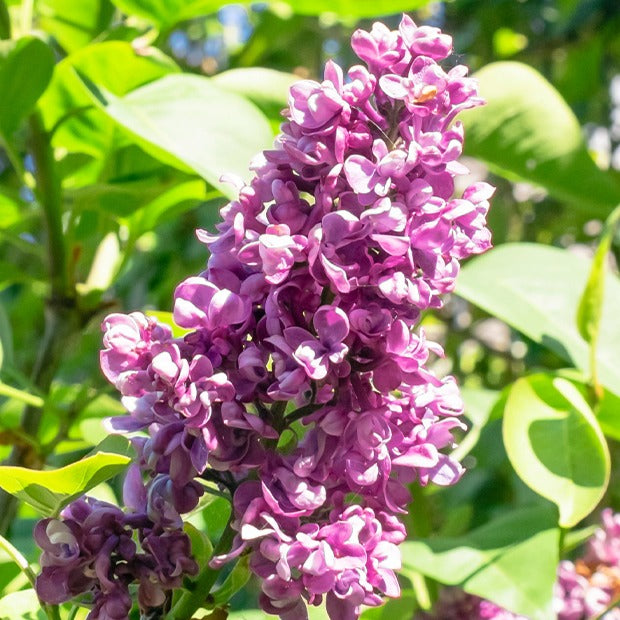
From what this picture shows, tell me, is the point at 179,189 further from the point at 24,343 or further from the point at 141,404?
the point at 24,343

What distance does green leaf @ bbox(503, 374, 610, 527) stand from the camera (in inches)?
24.2

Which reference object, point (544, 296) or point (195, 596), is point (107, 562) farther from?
point (544, 296)

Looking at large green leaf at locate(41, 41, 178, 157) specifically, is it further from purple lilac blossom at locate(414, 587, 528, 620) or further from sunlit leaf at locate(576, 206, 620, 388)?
purple lilac blossom at locate(414, 587, 528, 620)

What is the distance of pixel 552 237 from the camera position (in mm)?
1730

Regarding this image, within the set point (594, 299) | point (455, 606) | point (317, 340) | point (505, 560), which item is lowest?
point (455, 606)

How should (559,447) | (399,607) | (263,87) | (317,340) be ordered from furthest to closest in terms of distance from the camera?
(263,87), (399,607), (559,447), (317,340)

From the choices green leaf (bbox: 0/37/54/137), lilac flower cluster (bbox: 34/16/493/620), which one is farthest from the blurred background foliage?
lilac flower cluster (bbox: 34/16/493/620)

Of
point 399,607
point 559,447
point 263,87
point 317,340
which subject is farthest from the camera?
point 263,87

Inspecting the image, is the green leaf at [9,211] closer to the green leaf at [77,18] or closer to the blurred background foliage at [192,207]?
the blurred background foliage at [192,207]

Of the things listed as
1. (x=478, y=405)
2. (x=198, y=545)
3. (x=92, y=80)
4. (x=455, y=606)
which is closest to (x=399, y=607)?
(x=455, y=606)

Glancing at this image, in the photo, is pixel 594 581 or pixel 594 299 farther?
pixel 594 581

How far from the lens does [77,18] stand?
3.13 feet

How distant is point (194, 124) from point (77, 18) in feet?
1.06

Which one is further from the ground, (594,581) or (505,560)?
(505,560)
